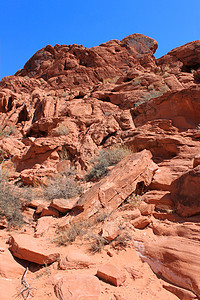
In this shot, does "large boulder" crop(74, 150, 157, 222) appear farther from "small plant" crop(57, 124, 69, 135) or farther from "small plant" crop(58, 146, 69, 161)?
"small plant" crop(57, 124, 69, 135)

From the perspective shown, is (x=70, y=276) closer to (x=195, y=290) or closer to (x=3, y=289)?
(x=3, y=289)

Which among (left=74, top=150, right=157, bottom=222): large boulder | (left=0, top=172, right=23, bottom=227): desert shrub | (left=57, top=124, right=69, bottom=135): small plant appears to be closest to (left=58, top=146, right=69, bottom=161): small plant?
(left=57, top=124, right=69, bottom=135): small plant

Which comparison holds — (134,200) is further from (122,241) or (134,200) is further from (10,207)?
(10,207)

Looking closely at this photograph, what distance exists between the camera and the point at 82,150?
328 inches

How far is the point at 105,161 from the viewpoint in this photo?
6.93 meters

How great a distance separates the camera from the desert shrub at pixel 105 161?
6.75 metres

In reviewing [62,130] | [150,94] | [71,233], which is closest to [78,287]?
[71,233]

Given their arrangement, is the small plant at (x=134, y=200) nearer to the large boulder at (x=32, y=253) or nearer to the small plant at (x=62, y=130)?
the large boulder at (x=32, y=253)

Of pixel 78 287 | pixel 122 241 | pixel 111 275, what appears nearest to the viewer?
pixel 78 287

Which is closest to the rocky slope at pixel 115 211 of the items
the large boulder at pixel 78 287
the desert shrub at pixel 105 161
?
the large boulder at pixel 78 287

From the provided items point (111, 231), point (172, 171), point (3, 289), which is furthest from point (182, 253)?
point (172, 171)

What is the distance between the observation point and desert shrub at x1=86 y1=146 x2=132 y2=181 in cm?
675

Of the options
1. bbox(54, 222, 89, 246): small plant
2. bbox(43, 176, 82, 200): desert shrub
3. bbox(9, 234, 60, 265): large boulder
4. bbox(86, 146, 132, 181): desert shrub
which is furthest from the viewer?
bbox(86, 146, 132, 181): desert shrub

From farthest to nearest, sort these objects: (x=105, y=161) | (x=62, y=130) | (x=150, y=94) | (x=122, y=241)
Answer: (x=150, y=94)
(x=62, y=130)
(x=105, y=161)
(x=122, y=241)
